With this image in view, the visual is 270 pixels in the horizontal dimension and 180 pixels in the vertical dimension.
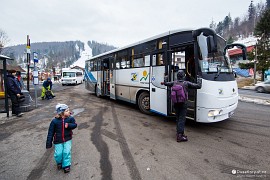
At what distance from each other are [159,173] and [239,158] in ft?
6.22

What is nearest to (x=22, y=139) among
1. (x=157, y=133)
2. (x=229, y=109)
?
(x=157, y=133)

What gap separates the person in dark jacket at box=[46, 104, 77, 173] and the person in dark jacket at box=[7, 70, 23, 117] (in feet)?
16.8

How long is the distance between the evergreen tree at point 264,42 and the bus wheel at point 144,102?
91.9ft

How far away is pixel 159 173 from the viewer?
9.11 feet

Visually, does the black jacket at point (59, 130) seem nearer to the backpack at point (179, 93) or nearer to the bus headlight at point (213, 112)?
the backpack at point (179, 93)

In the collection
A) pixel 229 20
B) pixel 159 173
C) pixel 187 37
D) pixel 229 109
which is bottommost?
pixel 159 173

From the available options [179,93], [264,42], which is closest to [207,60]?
[179,93]

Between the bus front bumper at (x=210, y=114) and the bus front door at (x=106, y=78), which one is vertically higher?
the bus front door at (x=106, y=78)

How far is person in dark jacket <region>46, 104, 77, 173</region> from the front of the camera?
9.10 feet

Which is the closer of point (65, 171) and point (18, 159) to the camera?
point (65, 171)

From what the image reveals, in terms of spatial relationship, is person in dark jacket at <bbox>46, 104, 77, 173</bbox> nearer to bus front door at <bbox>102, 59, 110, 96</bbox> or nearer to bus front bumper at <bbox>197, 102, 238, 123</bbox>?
bus front bumper at <bbox>197, 102, 238, 123</bbox>

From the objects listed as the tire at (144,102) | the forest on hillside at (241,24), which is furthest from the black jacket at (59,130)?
the forest on hillside at (241,24)

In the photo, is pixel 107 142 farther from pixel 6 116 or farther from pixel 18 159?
pixel 6 116

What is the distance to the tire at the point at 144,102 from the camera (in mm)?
6516
